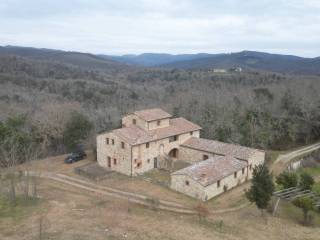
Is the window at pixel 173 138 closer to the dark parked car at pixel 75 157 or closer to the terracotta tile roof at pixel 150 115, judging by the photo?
the terracotta tile roof at pixel 150 115

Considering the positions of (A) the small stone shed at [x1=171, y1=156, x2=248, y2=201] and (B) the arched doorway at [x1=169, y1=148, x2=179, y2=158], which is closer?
(A) the small stone shed at [x1=171, y1=156, x2=248, y2=201]

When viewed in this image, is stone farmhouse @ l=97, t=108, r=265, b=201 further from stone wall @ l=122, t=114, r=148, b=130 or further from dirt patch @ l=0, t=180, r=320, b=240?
dirt patch @ l=0, t=180, r=320, b=240

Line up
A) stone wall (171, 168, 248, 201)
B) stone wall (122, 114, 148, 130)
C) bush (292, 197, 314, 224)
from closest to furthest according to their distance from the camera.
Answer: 1. bush (292, 197, 314, 224)
2. stone wall (171, 168, 248, 201)
3. stone wall (122, 114, 148, 130)

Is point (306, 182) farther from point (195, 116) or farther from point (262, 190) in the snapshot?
point (195, 116)

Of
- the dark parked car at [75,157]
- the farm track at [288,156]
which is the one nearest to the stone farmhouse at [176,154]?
the dark parked car at [75,157]

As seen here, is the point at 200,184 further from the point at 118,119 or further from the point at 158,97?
the point at 158,97

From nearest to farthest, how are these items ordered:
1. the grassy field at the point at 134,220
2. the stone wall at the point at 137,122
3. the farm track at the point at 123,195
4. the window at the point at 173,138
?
the grassy field at the point at 134,220, the farm track at the point at 123,195, the stone wall at the point at 137,122, the window at the point at 173,138

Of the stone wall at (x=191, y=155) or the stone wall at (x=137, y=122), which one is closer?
the stone wall at (x=137, y=122)

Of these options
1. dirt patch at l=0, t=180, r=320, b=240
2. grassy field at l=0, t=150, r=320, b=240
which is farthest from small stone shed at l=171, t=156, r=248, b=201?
dirt patch at l=0, t=180, r=320, b=240

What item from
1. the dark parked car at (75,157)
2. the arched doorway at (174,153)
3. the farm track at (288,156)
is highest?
the arched doorway at (174,153)

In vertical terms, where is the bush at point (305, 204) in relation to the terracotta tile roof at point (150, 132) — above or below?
below
